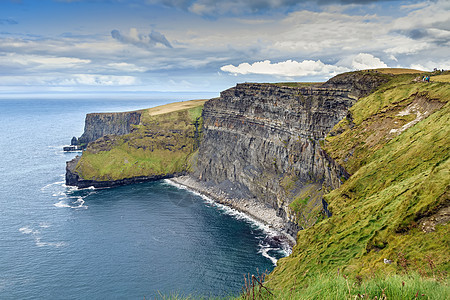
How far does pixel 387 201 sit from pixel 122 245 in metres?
81.4

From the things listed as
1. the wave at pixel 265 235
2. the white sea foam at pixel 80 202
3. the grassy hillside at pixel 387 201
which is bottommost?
the wave at pixel 265 235

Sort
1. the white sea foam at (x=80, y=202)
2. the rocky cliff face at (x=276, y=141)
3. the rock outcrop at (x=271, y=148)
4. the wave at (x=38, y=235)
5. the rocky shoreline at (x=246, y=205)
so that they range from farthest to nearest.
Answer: the white sea foam at (x=80, y=202) → the rocky shoreline at (x=246, y=205) → the rocky cliff face at (x=276, y=141) → the rock outcrop at (x=271, y=148) → the wave at (x=38, y=235)

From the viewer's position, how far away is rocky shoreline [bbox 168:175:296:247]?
105m

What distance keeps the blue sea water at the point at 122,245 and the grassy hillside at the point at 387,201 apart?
902 inches

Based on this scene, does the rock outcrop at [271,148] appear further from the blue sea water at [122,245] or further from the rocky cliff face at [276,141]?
the blue sea water at [122,245]

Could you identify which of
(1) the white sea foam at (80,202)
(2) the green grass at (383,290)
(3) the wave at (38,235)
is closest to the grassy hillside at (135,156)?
(1) the white sea foam at (80,202)

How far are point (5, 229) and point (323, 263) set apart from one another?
11194 centimetres

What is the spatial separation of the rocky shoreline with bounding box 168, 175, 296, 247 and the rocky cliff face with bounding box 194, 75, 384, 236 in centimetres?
279

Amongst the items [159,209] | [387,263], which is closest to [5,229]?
[159,209]

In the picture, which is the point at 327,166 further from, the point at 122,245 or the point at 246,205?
the point at 122,245

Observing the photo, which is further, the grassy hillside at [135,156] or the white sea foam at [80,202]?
the grassy hillside at [135,156]

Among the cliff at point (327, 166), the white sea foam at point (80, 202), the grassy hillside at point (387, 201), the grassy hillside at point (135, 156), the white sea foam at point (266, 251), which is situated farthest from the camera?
the grassy hillside at point (135, 156)

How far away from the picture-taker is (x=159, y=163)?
182 metres

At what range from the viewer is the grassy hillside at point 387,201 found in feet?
78.7
